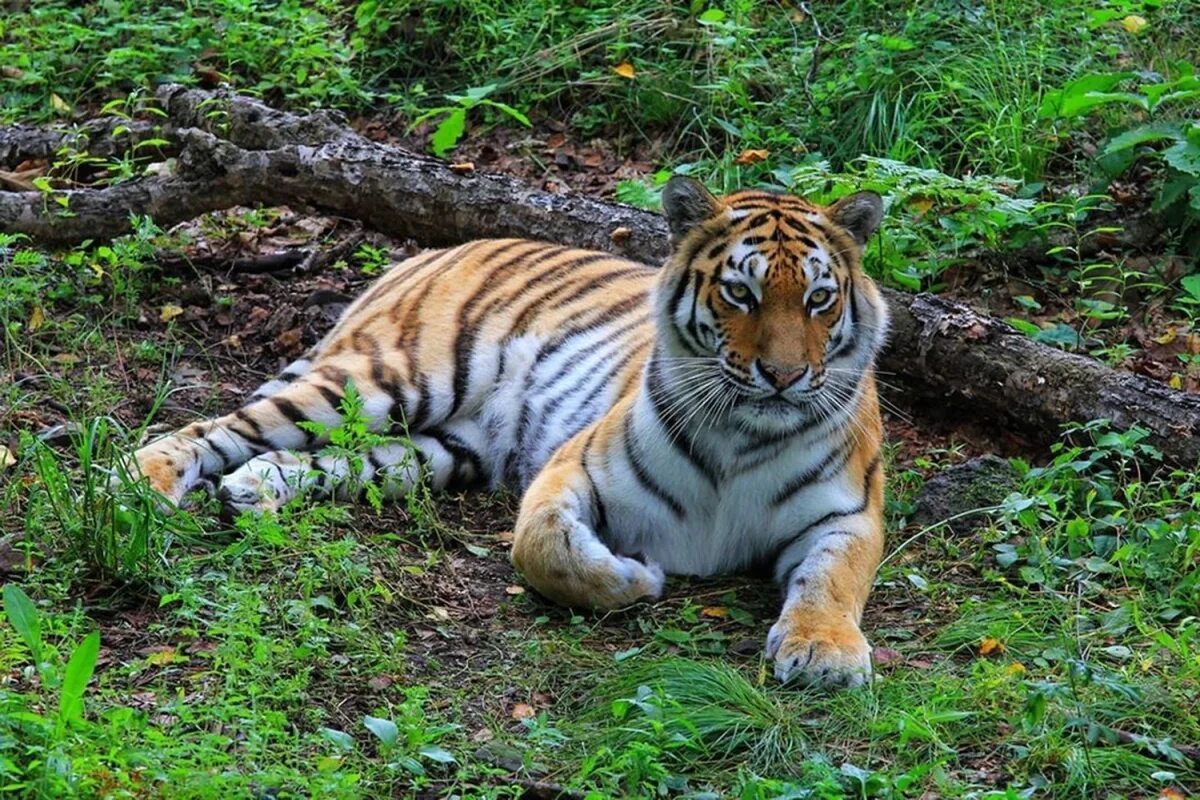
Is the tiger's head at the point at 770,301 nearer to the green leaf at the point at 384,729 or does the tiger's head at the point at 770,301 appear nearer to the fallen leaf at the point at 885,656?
the fallen leaf at the point at 885,656

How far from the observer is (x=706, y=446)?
4.27 metres

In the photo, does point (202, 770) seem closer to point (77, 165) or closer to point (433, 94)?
point (77, 165)

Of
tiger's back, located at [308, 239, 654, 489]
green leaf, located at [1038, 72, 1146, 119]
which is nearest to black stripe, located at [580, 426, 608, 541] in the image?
tiger's back, located at [308, 239, 654, 489]

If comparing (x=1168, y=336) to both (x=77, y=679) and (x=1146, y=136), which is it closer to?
(x=1146, y=136)

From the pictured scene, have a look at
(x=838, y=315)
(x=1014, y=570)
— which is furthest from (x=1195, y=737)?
(x=838, y=315)

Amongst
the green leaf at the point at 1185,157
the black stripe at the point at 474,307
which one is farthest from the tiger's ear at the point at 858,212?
the green leaf at the point at 1185,157

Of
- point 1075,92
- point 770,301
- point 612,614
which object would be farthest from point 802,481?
point 1075,92

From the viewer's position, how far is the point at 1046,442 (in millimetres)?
5133

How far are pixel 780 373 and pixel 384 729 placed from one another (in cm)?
148

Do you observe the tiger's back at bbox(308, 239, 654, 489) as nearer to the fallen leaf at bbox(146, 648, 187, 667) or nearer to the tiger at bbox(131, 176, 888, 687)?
the tiger at bbox(131, 176, 888, 687)

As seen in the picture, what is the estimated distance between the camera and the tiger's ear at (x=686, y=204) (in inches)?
170

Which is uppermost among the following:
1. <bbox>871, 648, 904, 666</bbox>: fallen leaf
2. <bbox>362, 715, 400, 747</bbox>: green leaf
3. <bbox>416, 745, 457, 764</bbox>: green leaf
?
<bbox>362, 715, 400, 747</bbox>: green leaf

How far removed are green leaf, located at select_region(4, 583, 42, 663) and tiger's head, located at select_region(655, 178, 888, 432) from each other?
6.09 ft

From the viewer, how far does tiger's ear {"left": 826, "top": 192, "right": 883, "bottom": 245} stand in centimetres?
431
